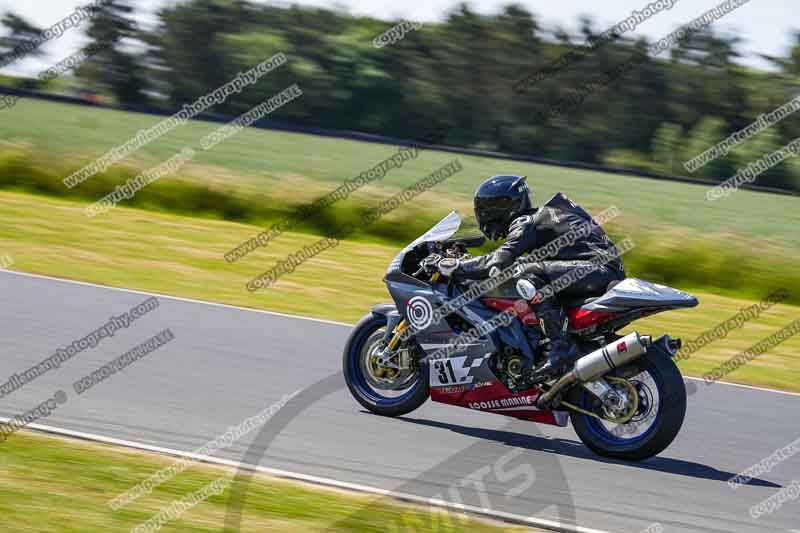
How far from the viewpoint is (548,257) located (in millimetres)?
7680

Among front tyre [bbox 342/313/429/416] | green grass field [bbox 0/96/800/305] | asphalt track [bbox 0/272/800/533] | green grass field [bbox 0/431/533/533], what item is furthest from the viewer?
green grass field [bbox 0/96/800/305]

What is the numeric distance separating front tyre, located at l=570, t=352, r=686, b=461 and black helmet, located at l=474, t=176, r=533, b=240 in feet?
4.22

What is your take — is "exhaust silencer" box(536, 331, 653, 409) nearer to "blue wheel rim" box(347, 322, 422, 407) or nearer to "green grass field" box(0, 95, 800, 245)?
"blue wheel rim" box(347, 322, 422, 407)

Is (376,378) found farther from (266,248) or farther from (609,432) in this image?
(266,248)

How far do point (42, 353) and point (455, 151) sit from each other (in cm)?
1765

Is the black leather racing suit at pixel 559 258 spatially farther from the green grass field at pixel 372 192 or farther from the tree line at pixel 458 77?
the tree line at pixel 458 77

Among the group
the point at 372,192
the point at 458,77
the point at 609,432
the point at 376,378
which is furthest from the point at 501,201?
the point at 458,77

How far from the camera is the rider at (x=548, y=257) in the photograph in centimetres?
754

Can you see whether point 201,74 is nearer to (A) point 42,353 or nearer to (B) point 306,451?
(A) point 42,353

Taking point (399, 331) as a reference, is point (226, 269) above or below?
below

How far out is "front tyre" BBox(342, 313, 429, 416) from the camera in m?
8.12

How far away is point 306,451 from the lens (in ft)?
23.1

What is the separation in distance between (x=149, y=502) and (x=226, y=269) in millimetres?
9038

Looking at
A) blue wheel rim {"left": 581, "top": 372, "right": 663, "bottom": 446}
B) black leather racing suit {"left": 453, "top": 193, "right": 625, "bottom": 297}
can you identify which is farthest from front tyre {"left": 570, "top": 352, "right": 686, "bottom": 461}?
black leather racing suit {"left": 453, "top": 193, "right": 625, "bottom": 297}
